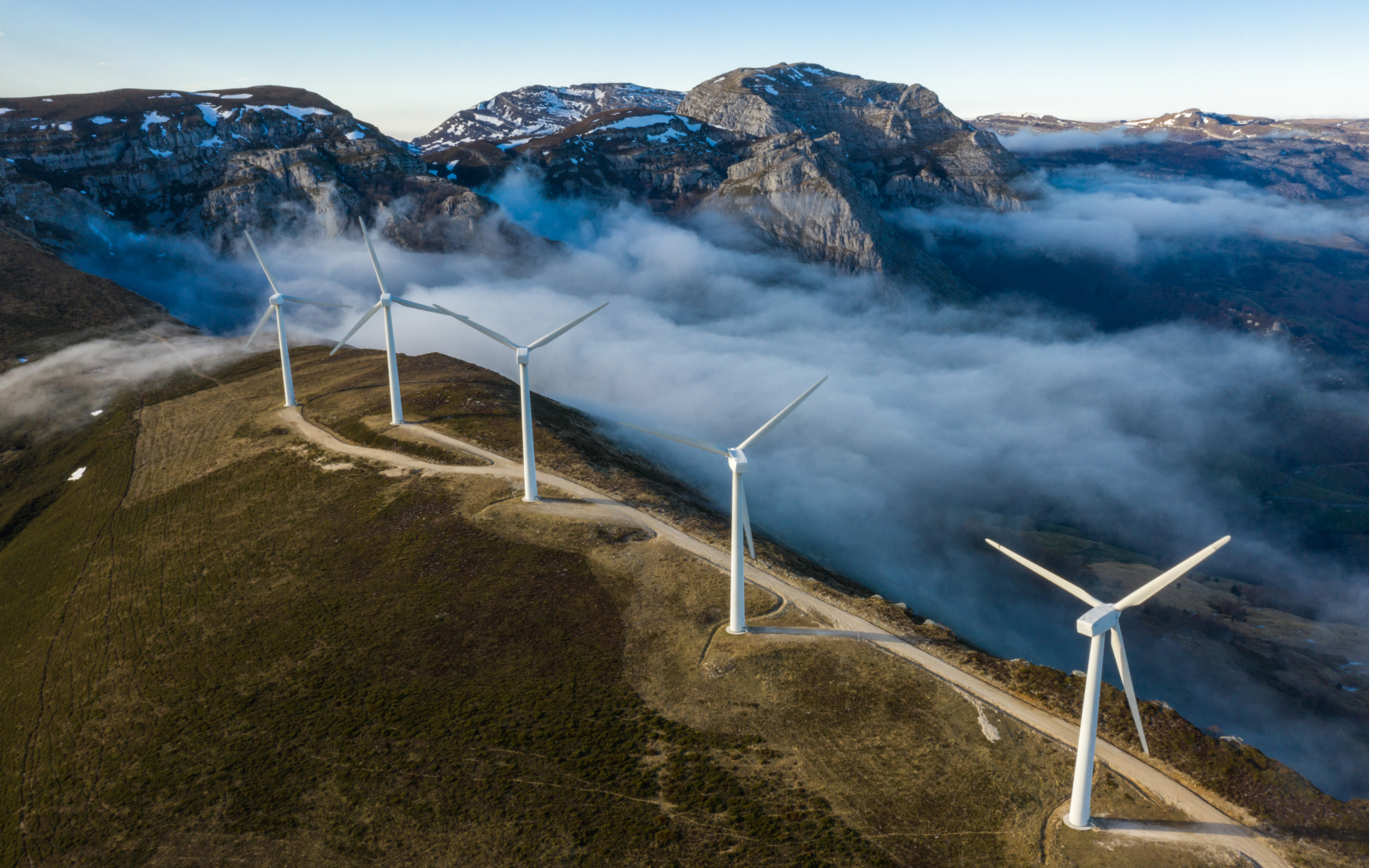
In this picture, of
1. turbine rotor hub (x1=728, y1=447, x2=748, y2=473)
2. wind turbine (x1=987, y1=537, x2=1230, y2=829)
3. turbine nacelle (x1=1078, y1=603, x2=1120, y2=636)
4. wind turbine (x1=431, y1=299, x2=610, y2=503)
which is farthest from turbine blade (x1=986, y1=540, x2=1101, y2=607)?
wind turbine (x1=431, y1=299, x2=610, y2=503)

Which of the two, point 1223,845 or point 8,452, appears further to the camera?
point 8,452

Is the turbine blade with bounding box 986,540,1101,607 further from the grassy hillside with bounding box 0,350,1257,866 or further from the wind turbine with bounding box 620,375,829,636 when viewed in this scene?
the wind turbine with bounding box 620,375,829,636

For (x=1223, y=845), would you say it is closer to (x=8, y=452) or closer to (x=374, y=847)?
(x=374, y=847)

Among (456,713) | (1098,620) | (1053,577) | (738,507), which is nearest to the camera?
(1098,620)

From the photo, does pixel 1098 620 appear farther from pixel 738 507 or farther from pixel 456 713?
pixel 456 713

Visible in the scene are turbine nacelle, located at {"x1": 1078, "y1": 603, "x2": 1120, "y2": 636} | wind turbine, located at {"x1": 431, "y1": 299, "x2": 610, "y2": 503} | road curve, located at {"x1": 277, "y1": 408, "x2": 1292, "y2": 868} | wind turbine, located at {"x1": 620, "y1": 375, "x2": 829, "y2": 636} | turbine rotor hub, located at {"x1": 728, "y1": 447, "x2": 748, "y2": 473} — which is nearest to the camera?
turbine nacelle, located at {"x1": 1078, "y1": 603, "x2": 1120, "y2": 636}

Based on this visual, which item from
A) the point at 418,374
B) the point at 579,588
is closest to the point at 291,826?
the point at 579,588

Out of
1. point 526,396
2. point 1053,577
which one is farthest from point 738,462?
point 526,396

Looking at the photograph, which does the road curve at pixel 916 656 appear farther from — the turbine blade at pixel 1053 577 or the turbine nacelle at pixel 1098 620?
the turbine nacelle at pixel 1098 620
